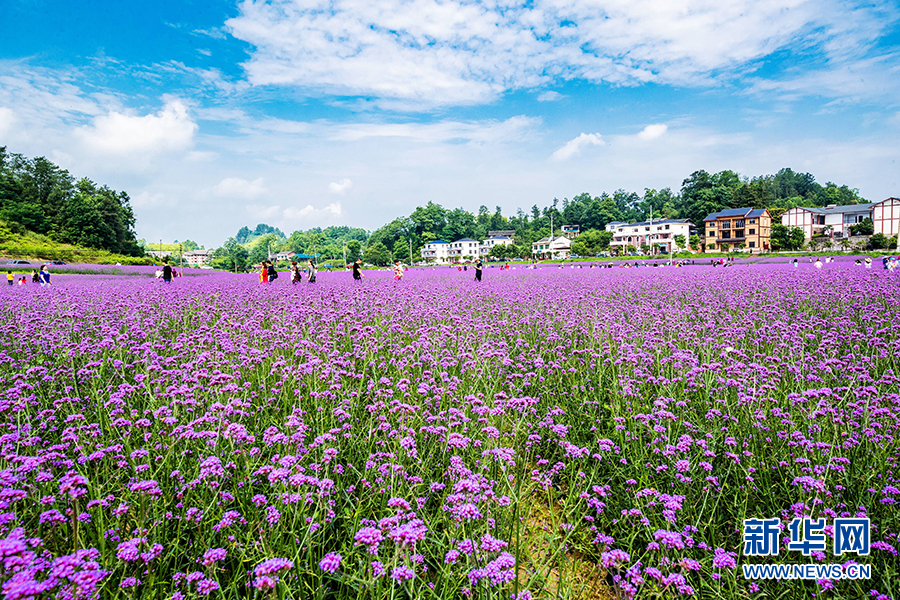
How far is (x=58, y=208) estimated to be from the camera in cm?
5753

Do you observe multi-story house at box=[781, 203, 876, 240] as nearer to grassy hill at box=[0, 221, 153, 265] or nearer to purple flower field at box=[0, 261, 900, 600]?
purple flower field at box=[0, 261, 900, 600]

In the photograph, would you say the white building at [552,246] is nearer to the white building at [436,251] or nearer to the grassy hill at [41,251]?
the white building at [436,251]

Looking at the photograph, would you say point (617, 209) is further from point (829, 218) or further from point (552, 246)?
point (829, 218)

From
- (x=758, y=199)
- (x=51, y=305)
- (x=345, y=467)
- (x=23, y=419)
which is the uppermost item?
(x=758, y=199)

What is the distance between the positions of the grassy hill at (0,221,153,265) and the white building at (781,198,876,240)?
9599cm

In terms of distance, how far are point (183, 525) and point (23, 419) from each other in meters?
2.03

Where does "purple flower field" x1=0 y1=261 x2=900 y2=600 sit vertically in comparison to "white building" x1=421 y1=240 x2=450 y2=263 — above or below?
below

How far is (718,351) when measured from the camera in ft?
15.8

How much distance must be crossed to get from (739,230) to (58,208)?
348ft

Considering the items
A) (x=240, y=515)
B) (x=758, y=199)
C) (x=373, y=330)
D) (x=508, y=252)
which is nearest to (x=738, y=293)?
(x=373, y=330)

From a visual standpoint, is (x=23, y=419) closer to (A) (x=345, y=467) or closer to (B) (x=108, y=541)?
(B) (x=108, y=541)

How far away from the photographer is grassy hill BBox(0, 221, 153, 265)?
130 feet

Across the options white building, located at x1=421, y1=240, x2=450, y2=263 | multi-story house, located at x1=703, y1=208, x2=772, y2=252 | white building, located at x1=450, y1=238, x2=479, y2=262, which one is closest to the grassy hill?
white building, located at x1=421, y1=240, x2=450, y2=263

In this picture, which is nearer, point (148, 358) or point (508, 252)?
point (148, 358)
